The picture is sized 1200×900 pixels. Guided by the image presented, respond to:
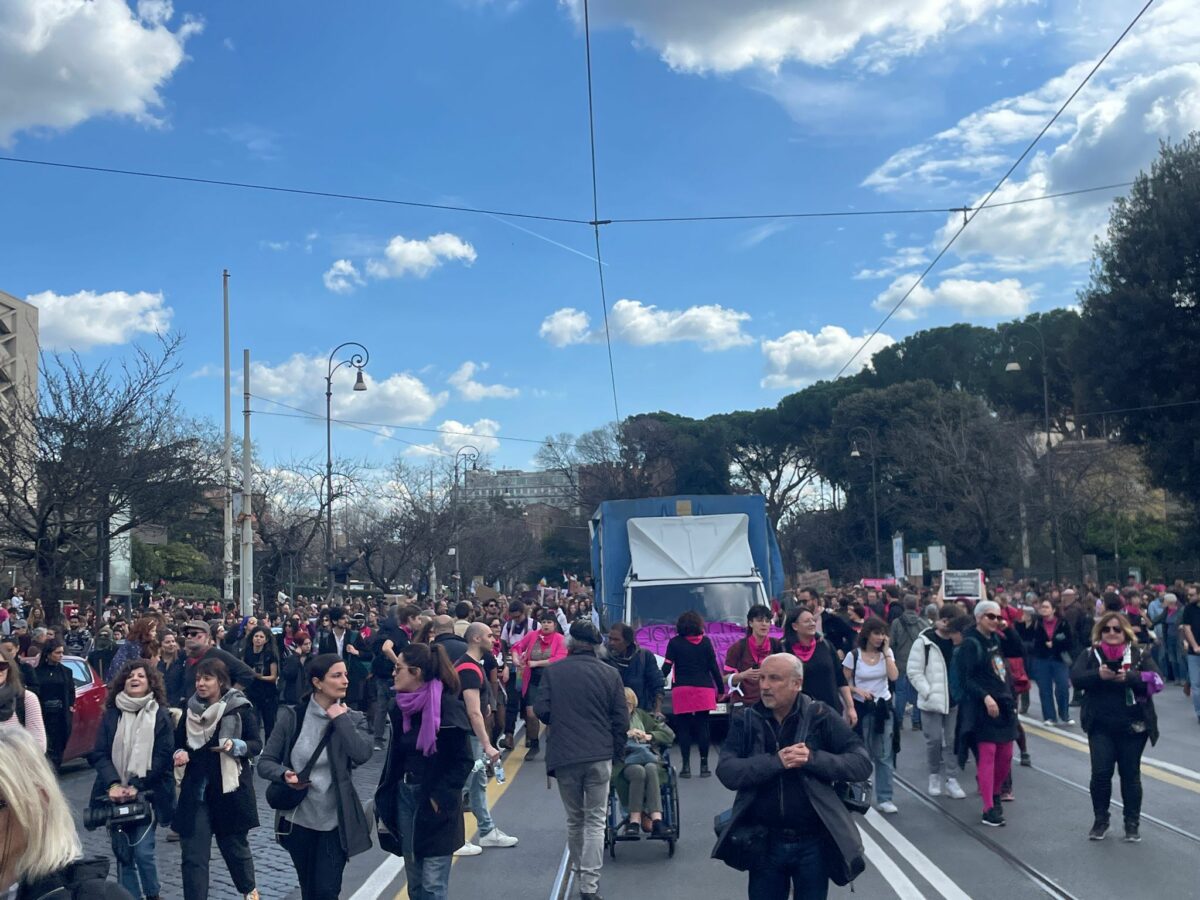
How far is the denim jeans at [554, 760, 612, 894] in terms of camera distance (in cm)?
716

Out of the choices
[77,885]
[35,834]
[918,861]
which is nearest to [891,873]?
[918,861]

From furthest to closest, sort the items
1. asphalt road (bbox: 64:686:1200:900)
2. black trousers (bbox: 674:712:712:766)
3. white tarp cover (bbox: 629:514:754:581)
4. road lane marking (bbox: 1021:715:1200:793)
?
white tarp cover (bbox: 629:514:754:581) → black trousers (bbox: 674:712:712:766) → road lane marking (bbox: 1021:715:1200:793) → asphalt road (bbox: 64:686:1200:900)

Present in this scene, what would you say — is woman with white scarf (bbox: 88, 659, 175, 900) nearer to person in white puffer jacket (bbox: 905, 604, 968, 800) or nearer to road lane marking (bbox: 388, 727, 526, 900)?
road lane marking (bbox: 388, 727, 526, 900)

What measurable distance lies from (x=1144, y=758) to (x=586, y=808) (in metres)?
7.75

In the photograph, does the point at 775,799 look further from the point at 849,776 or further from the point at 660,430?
the point at 660,430

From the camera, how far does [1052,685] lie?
1555 centimetres

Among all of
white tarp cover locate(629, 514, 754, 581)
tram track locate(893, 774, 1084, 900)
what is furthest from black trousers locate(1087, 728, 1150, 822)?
white tarp cover locate(629, 514, 754, 581)

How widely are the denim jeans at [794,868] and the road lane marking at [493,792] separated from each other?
210 centimetres

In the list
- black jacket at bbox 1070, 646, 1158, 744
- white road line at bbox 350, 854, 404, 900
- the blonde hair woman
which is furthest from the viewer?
black jacket at bbox 1070, 646, 1158, 744

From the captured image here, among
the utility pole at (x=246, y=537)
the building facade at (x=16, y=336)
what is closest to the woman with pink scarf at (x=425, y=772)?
the utility pole at (x=246, y=537)

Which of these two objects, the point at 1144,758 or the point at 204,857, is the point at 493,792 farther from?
the point at 1144,758

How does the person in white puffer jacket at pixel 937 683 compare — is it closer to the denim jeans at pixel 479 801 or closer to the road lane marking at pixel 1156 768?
the road lane marking at pixel 1156 768

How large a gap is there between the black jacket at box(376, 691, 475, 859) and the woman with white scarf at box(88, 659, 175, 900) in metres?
1.50

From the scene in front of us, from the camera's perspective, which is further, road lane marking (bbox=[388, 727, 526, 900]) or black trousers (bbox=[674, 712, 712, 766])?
black trousers (bbox=[674, 712, 712, 766])
